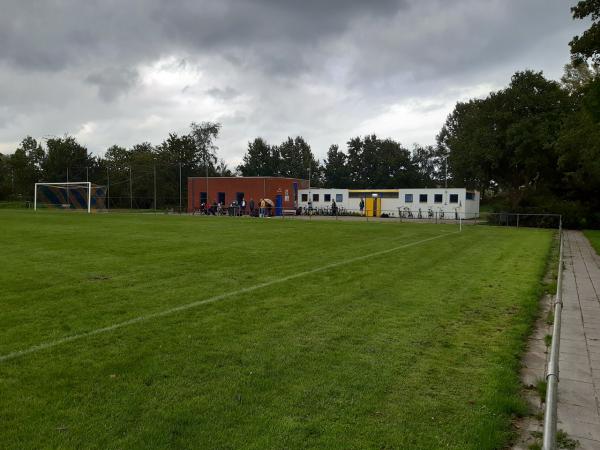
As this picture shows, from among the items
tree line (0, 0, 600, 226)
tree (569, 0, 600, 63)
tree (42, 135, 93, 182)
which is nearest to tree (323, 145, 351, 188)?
tree line (0, 0, 600, 226)

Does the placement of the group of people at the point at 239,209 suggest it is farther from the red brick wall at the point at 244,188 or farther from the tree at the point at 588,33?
the tree at the point at 588,33

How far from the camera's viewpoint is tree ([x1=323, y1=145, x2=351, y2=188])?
88125 millimetres

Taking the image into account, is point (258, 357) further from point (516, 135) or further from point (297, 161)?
point (297, 161)

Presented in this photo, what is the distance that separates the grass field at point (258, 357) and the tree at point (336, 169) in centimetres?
7876

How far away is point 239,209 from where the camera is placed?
4419cm

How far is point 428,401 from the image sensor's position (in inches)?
150

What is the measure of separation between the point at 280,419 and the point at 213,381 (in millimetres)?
921

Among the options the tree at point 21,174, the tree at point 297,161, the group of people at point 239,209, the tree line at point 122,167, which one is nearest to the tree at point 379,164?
the tree at point 297,161

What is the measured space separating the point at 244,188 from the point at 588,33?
35762 millimetres

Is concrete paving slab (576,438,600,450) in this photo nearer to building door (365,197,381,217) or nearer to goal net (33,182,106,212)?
building door (365,197,381,217)

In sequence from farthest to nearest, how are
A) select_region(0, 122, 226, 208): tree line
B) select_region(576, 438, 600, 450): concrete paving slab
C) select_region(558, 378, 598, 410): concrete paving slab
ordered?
select_region(0, 122, 226, 208): tree line < select_region(558, 378, 598, 410): concrete paving slab < select_region(576, 438, 600, 450): concrete paving slab

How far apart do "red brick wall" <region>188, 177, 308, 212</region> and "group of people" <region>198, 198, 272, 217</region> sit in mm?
1063

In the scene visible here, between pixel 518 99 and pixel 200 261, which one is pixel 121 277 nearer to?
pixel 200 261

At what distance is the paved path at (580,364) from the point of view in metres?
3.46
